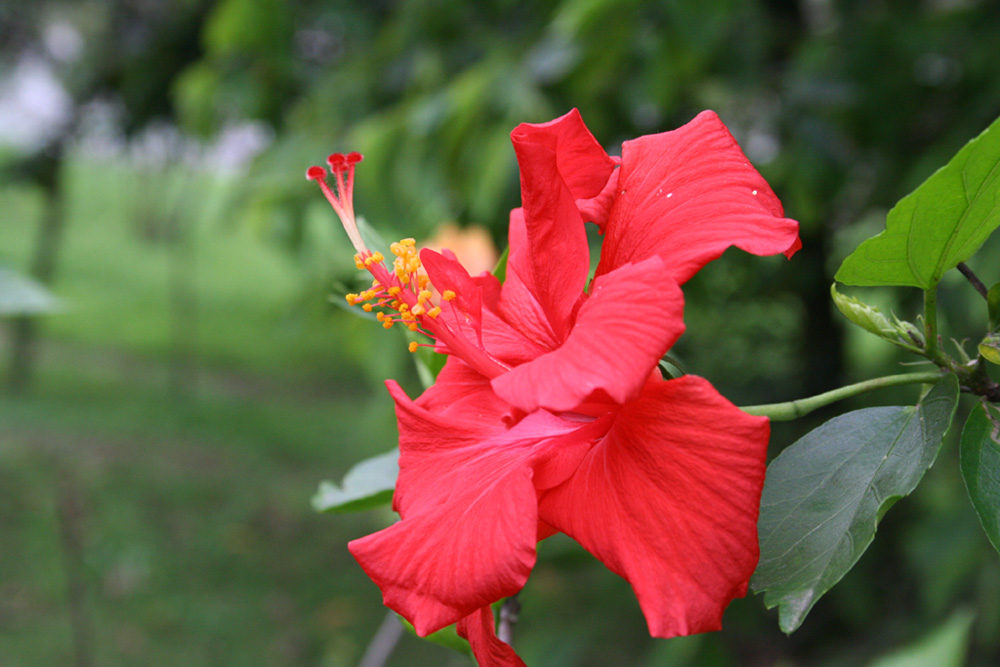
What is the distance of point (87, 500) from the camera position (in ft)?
14.5

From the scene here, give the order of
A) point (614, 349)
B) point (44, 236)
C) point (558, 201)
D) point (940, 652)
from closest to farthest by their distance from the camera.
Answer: point (614, 349) → point (558, 201) → point (940, 652) → point (44, 236)

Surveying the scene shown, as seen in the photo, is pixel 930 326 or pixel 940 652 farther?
pixel 940 652

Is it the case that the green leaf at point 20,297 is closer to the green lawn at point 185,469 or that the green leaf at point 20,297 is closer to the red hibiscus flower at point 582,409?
the green lawn at point 185,469

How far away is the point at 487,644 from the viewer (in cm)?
49

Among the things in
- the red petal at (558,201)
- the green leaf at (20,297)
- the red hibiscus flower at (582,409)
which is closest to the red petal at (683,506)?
the red hibiscus flower at (582,409)

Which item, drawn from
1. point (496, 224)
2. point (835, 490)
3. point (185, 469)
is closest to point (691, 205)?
point (835, 490)

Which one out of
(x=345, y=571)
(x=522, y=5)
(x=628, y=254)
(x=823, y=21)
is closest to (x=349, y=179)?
(x=628, y=254)

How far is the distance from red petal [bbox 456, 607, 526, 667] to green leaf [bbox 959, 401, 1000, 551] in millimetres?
282

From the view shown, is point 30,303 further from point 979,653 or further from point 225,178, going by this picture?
point 225,178

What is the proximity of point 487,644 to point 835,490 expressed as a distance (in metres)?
0.23

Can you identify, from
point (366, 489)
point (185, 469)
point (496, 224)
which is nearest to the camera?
point (366, 489)

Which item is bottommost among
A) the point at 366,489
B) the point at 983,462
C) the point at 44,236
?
Answer: the point at 983,462

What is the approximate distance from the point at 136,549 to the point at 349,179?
3793mm

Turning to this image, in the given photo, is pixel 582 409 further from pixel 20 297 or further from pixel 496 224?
pixel 496 224
